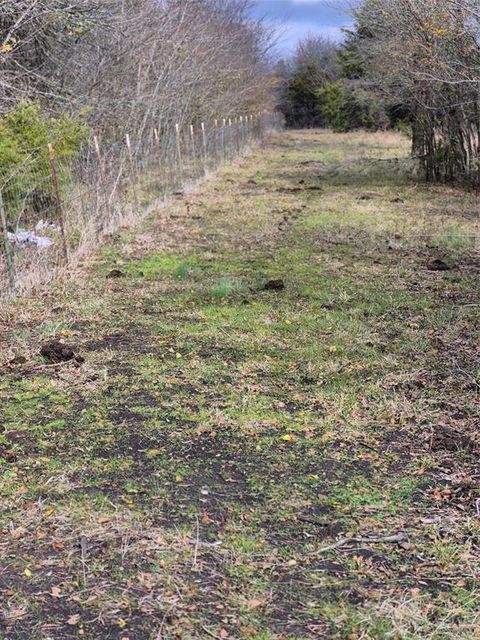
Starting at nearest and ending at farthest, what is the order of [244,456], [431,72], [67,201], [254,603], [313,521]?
[254,603], [313,521], [244,456], [67,201], [431,72]

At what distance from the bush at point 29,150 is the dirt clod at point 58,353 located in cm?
305

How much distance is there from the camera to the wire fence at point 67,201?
Result: 6.54m

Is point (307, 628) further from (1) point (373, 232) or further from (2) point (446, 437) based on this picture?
(1) point (373, 232)

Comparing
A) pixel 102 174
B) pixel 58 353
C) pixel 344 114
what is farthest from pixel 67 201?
pixel 344 114

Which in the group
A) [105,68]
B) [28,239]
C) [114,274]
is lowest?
[114,274]

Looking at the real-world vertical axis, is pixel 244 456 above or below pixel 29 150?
below

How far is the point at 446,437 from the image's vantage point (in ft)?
11.1

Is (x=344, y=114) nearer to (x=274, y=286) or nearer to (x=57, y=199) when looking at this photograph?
(x=57, y=199)

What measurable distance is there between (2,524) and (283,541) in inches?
47.6

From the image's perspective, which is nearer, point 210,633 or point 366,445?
point 210,633

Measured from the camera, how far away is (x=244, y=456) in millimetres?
3266

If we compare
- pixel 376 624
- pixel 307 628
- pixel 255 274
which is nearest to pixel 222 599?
pixel 307 628

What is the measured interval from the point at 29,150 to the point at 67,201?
0.81 m

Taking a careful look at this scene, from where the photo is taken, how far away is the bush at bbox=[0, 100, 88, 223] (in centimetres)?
725
